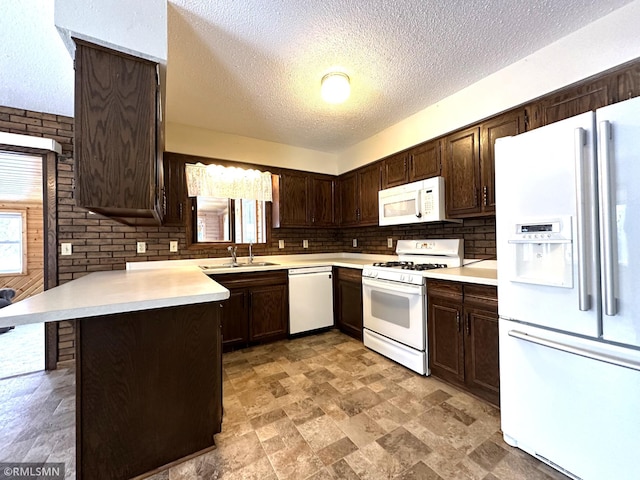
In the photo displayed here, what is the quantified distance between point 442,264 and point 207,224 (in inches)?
107

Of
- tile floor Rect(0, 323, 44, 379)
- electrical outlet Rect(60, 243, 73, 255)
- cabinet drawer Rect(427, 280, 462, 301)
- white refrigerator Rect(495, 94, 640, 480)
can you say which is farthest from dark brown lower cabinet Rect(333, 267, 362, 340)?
tile floor Rect(0, 323, 44, 379)

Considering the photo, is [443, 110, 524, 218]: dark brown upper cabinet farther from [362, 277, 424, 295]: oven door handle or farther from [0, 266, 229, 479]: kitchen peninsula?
[0, 266, 229, 479]: kitchen peninsula

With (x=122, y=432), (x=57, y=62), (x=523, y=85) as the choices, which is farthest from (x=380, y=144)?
(x=122, y=432)

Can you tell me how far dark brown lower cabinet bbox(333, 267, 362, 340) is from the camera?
2.95 m

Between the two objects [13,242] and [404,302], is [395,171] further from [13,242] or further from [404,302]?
Result: [13,242]

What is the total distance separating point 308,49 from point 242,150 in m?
1.75

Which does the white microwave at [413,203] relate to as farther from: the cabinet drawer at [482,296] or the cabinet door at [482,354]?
the cabinet door at [482,354]

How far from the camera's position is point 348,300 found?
10.2 feet

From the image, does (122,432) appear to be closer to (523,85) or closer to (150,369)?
(150,369)

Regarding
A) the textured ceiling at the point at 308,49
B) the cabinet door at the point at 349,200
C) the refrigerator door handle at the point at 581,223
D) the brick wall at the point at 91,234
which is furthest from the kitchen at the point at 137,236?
the refrigerator door handle at the point at 581,223

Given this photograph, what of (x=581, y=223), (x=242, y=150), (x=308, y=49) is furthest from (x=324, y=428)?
(x=242, y=150)

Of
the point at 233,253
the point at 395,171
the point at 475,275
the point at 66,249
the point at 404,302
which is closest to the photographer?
the point at 475,275

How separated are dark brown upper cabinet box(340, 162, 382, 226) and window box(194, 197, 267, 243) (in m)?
1.18

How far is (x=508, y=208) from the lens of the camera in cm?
145
